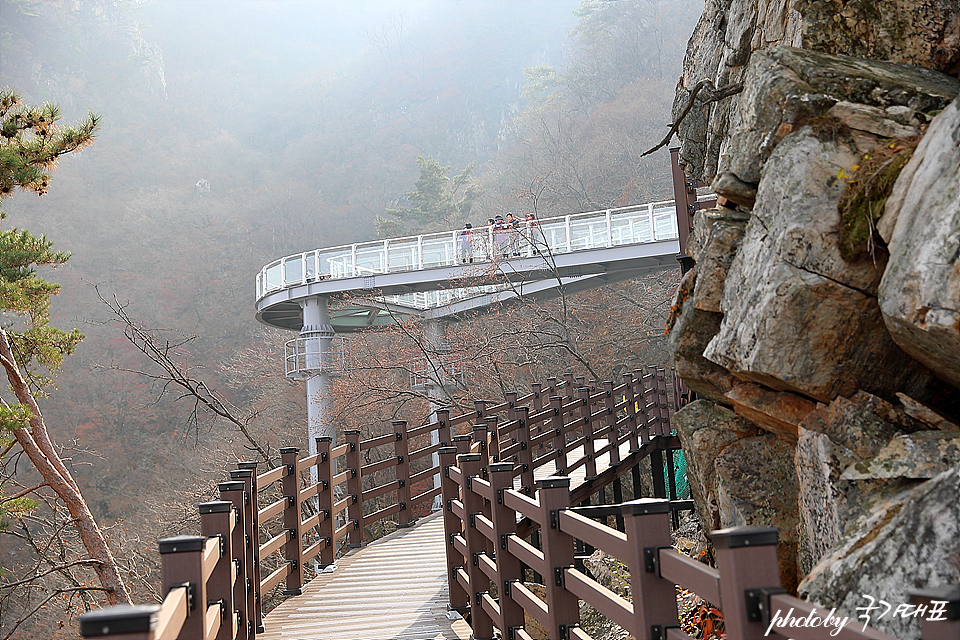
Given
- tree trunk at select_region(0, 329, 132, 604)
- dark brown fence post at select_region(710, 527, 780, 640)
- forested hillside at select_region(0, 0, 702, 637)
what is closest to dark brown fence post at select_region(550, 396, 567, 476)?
tree trunk at select_region(0, 329, 132, 604)

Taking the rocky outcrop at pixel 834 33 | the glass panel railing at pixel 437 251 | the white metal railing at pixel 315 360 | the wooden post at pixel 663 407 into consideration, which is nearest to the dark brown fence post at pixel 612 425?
the wooden post at pixel 663 407

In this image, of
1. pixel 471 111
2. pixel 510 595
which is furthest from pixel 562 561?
pixel 471 111

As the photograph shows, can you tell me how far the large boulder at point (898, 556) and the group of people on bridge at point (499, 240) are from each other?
632 inches

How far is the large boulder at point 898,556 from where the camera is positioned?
2.62 metres

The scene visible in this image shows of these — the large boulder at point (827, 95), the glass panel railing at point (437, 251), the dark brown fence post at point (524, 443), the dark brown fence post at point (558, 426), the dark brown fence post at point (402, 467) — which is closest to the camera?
the large boulder at point (827, 95)

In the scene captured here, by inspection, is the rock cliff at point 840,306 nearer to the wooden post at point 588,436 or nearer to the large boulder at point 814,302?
the large boulder at point 814,302

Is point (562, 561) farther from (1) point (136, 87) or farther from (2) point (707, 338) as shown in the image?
(1) point (136, 87)

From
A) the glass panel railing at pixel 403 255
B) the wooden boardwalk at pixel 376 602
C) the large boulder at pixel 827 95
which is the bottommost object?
the wooden boardwalk at pixel 376 602

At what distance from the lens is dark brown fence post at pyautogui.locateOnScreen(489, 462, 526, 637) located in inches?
150

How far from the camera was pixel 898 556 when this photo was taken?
2801 mm

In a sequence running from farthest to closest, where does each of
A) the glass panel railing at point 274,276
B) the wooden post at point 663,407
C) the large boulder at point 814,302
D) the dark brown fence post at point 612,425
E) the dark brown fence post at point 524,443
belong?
the glass panel railing at point 274,276, the wooden post at point 663,407, the dark brown fence post at point 612,425, the dark brown fence post at point 524,443, the large boulder at point 814,302

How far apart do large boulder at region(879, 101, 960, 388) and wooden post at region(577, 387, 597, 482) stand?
5.86 metres

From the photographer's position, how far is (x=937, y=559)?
103 inches

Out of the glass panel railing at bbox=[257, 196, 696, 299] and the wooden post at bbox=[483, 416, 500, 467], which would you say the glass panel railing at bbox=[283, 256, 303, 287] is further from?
the wooden post at bbox=[483, 416, 500, 467]
